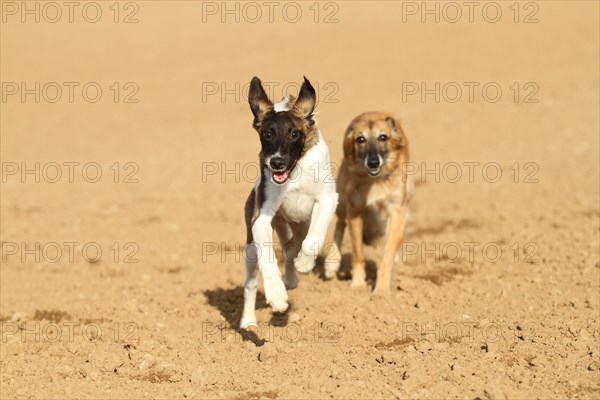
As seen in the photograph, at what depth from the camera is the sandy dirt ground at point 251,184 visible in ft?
22.8

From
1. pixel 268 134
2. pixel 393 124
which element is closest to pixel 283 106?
pixel 268 134

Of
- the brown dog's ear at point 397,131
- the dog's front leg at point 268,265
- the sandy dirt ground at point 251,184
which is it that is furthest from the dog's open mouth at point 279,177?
the brown dog's ear at point 397,131

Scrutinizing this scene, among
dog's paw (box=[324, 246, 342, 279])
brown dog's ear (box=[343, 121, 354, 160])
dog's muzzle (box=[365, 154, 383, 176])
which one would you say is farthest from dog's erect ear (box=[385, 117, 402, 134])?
dog's paw (box=[324, 246, 342, 279])

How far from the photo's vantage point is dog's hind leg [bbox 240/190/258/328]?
8.07 metres

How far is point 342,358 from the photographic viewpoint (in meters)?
7.02

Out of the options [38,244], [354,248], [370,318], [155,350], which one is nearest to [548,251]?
[354,248]

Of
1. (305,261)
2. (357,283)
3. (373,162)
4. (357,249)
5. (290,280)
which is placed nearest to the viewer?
(305,261)

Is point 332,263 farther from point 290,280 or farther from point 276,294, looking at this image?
point 276,294

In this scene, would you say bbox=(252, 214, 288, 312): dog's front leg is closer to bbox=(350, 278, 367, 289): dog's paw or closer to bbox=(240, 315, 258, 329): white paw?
bbox=(240, 315, 258, 329): white paw

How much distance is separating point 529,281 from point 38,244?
7404 mm

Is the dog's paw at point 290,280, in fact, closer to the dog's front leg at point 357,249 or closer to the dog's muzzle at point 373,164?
the dog's front leg at point 357,249

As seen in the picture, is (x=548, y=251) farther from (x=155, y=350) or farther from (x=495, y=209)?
(x=155, y=350)

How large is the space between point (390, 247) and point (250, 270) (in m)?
2.16

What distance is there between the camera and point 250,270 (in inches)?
322
